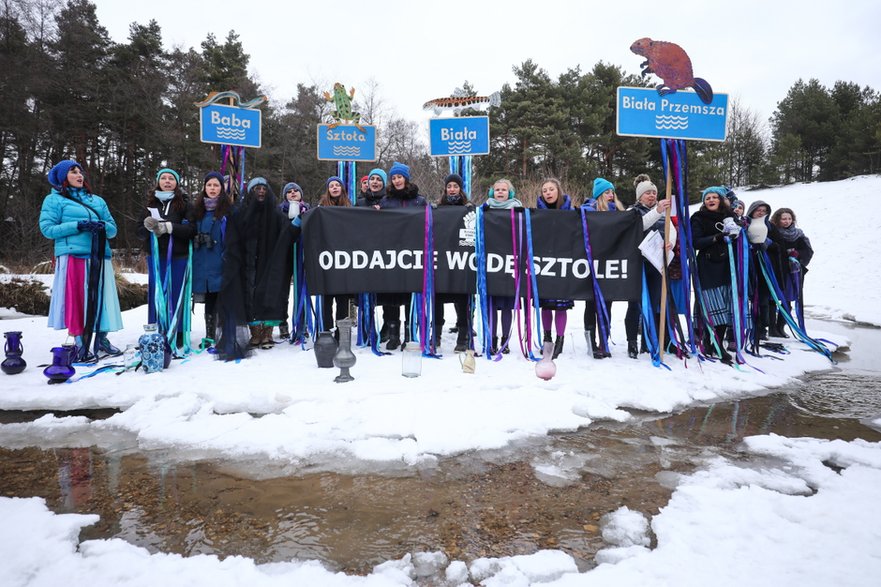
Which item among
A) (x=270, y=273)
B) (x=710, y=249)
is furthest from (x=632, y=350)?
(x=270, y=273)

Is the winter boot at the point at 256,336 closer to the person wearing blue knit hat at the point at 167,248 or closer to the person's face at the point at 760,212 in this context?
the person wearing blue knit hat at the point at 167,248

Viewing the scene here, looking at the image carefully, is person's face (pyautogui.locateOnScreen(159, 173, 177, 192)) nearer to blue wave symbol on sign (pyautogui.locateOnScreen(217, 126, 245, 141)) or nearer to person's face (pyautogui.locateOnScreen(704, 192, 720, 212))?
blue wave symbol on sign (pyautogui.locateOnScreen(217, 126, 245, 141))

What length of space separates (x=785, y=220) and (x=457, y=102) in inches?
192

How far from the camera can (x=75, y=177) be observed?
4730 mm

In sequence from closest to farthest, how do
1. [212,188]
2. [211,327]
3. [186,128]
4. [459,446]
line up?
[459,446] < [212,188] < [211,327] < [186,128]

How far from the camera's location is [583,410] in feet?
11.6

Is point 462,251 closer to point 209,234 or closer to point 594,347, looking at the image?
point 594,347

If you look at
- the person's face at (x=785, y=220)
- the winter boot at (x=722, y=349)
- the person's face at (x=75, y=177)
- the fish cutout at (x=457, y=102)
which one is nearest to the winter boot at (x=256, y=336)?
the person's face at (x=75, y=177)

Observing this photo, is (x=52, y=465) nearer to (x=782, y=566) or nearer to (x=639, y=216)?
(x=782, y=566)

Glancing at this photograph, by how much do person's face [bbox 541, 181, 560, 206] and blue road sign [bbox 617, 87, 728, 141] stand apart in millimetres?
866

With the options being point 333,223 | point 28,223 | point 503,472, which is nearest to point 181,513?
point 503,472

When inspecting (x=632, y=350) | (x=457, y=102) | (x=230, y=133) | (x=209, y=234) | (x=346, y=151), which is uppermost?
(x=457, y=102)

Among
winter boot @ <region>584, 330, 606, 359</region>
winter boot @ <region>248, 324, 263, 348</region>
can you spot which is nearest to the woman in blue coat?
winter boot @ <region>248, 324, 263, 348</region>

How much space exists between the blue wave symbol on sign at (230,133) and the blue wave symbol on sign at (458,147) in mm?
2670
